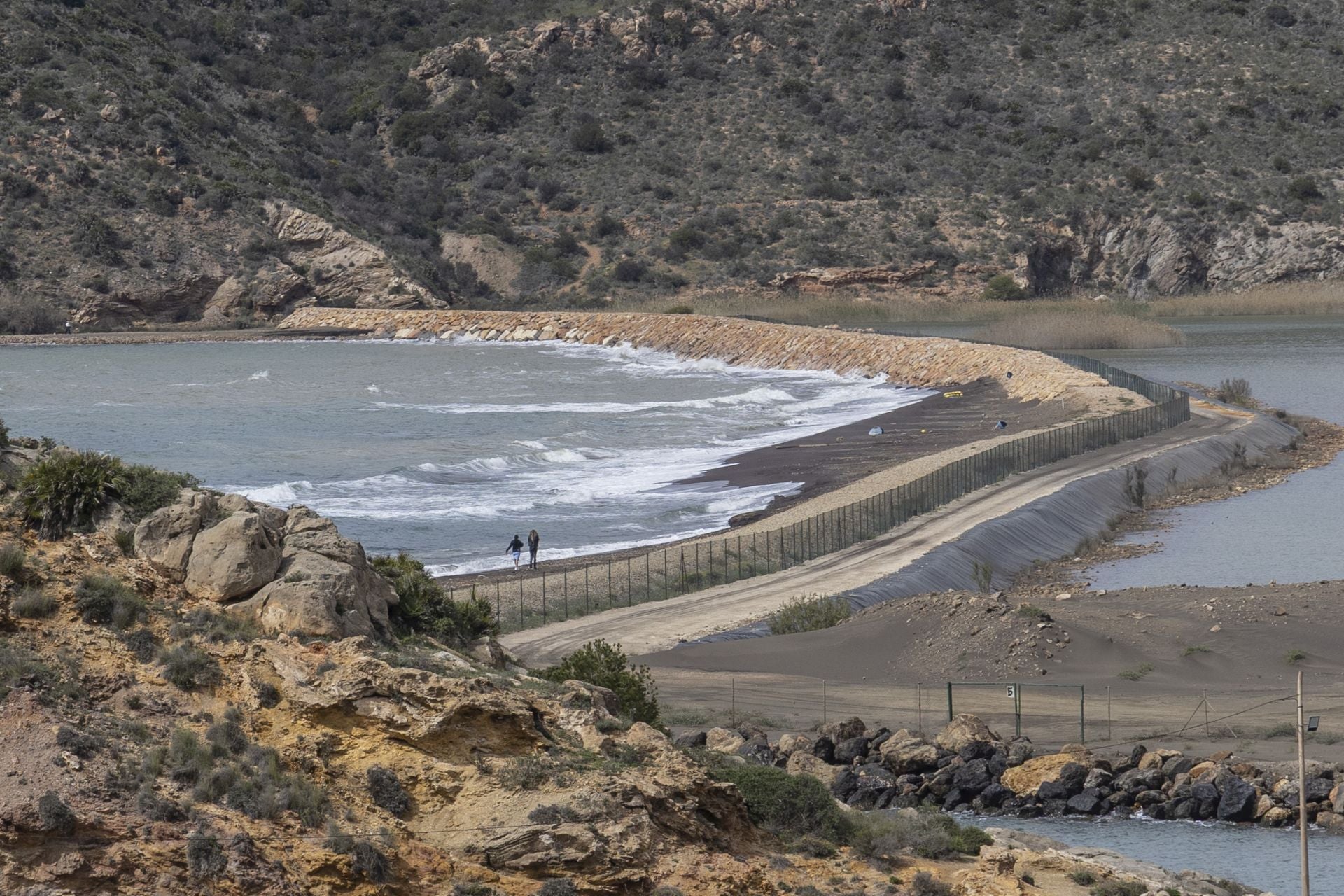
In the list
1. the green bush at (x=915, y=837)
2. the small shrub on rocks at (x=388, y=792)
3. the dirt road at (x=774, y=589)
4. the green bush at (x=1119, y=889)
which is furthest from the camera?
the dirt road at (x=774, y=589)

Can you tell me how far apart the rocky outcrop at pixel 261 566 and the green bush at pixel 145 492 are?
24 cm

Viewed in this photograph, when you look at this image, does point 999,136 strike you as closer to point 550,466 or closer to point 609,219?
point 609,219

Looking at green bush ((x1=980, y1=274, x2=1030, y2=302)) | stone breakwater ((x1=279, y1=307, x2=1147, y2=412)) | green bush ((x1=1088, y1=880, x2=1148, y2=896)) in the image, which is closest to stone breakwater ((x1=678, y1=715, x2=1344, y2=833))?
green bush ((x1=1088, y1=880, x2=1148, y2=896))

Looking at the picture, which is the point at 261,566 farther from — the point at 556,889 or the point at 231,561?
the point at 556,889

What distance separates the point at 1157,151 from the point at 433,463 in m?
100

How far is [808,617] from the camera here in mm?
33562

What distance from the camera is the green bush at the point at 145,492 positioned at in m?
17.6

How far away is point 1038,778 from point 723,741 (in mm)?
5165

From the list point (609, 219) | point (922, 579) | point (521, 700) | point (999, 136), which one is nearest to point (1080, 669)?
point (922, 579)

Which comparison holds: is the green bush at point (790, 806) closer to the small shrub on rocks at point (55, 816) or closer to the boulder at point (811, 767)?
the boulder at point (811, 767)

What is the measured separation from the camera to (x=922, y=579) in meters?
37.2

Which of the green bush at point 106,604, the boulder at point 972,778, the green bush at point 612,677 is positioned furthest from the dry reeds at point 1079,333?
the green bush at point 106,604

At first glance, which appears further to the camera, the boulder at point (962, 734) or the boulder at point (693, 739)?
the boulder at point (962, 734)

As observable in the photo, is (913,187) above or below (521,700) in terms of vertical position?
above
